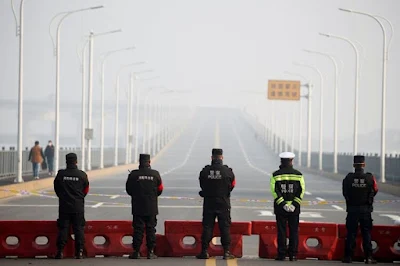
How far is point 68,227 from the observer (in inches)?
739

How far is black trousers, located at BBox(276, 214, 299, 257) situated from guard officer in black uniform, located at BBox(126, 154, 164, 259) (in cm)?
193

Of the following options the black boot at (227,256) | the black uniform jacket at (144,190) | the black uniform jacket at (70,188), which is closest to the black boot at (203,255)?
the black boot at (227,256)

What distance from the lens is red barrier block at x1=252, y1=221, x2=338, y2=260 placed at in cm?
1938

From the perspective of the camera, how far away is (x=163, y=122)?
17112cm

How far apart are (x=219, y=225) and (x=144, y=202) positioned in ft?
3.96

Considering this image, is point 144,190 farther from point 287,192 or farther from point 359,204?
point 359,204

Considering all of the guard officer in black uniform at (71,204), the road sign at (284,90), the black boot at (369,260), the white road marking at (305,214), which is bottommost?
the white road marking at (305,214)

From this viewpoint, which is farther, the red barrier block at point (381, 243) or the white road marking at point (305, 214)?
the white road marking at point (305, 214)

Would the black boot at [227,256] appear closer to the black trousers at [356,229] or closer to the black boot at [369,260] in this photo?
the black trousers at [356,229]

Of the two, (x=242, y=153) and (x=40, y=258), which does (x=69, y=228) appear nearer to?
(x=40, y=258)

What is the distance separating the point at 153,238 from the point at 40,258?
1800mm

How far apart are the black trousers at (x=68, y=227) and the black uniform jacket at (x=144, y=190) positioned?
853 mm

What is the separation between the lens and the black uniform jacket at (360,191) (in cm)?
1862

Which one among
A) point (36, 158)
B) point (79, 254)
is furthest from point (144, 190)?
point (36, 158)
